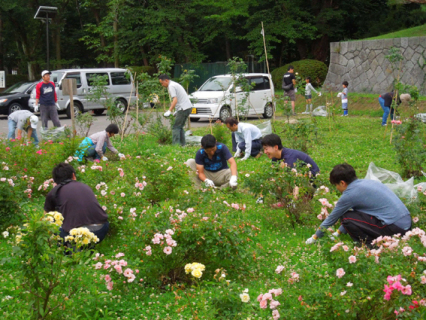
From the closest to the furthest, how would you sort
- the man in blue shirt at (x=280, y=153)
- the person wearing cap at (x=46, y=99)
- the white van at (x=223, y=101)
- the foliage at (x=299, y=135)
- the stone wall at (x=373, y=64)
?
the man in blue shirt at (x=280, y=153) < the foliage at (x=299, y=135) < the person wearing cap at (x=46, y=99) < the white van at (x=223, y=101) < the stone wall at (x=373, y=64)

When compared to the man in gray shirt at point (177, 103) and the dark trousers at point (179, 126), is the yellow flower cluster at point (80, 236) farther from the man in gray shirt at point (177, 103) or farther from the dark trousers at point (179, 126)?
the dark trousers at point (179, 126)

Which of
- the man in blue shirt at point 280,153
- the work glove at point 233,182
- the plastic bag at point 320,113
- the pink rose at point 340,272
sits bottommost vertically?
the plastic bag at point 320,113

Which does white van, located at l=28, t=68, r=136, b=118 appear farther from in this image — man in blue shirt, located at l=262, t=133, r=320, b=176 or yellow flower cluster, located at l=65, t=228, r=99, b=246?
yellow flower cluster, located at l=65, t=228, r=99, b=246

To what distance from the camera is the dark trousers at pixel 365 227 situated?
15.2ft

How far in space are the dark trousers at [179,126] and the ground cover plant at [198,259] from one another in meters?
3.35

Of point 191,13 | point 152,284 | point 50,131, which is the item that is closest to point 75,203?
point 152,284

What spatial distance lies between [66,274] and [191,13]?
2668cm

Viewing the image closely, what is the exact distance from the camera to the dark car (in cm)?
1891

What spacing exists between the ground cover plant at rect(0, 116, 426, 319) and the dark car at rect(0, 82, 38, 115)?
12.6 m

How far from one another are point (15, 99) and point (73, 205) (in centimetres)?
1586

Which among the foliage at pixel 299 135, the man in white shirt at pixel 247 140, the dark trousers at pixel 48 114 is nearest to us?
the man in white shirt at pixel 247 140

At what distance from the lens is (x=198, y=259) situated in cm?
429

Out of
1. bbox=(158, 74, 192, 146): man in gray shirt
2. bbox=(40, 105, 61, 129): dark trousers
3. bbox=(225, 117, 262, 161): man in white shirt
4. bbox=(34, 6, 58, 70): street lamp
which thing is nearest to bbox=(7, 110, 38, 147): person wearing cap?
bbox=(40, 105, 61, 129): dark trousers

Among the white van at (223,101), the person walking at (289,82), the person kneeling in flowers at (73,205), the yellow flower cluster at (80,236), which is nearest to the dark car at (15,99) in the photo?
the white van at (223,101)
